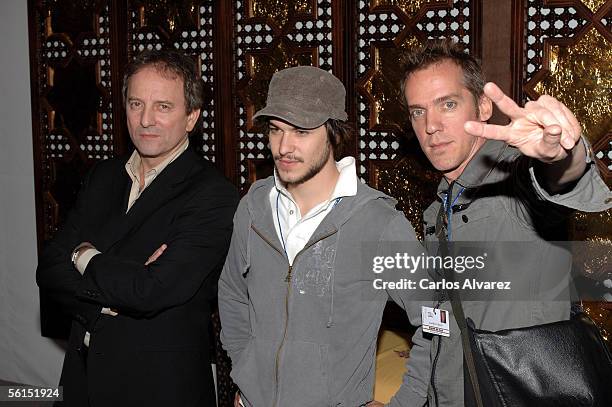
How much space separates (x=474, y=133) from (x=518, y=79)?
1.58 m

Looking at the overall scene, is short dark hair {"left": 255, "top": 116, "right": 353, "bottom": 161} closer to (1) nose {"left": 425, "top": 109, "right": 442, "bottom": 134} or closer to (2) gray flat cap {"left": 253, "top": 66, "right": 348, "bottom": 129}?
(2) gray flat cap {"left": 253, "top": 66, "right": 348, "bottom": 129}

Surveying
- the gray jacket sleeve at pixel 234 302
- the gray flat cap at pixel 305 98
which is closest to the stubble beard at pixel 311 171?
the gray flat cap at pixel 305 98

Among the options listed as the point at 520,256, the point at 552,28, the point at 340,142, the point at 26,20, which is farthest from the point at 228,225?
the point at 26,20

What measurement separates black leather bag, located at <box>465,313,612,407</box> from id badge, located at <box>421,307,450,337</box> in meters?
0.34

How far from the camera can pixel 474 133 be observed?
1522 mm

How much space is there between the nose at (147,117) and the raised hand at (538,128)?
1393 mm

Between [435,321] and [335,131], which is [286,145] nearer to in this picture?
[335,131]

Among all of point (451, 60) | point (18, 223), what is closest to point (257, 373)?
point (451, 60)

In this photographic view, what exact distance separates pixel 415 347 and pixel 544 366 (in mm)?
611

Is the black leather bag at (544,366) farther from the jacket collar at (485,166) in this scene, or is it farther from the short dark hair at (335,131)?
the short dark hair at (335,131)

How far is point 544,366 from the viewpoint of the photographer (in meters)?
1.64

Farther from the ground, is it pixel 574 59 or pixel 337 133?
pixel 574 59

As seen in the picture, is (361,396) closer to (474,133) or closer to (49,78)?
(474,133)

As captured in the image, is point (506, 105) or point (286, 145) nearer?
point (506, 105)
